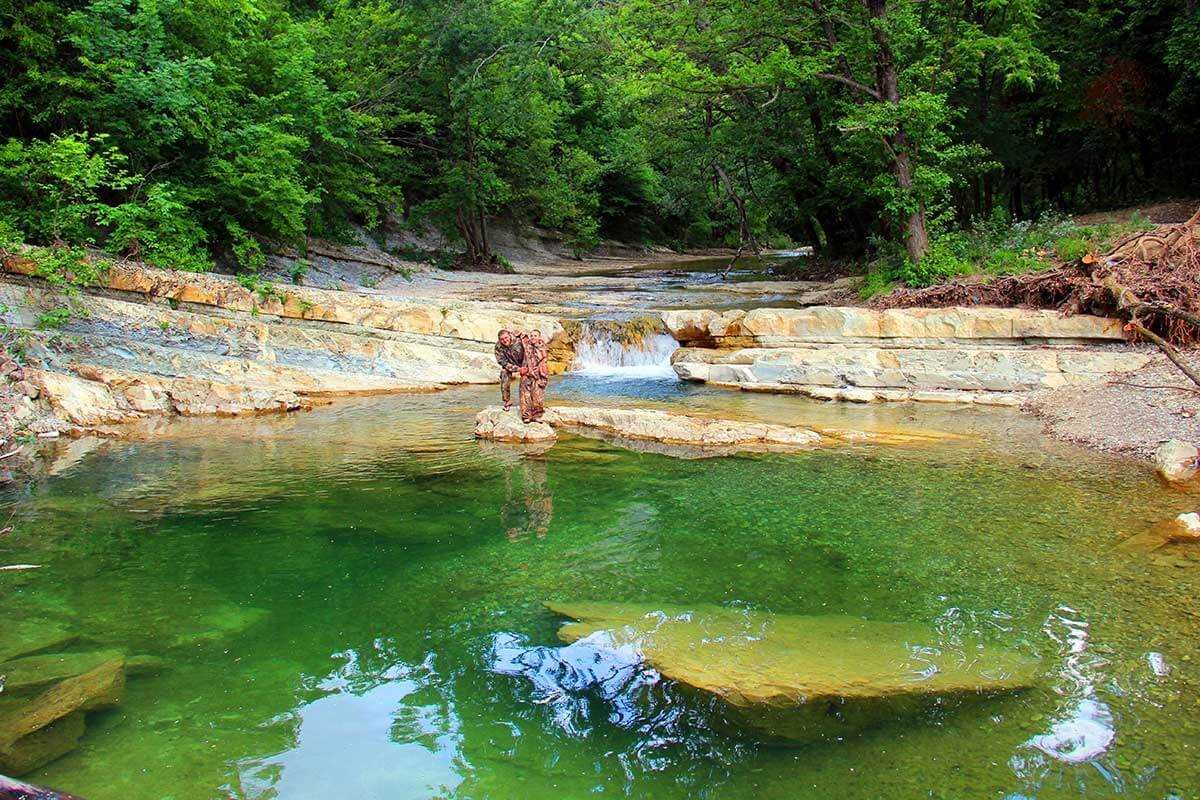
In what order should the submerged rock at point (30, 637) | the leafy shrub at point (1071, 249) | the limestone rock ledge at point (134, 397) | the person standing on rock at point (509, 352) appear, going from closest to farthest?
the submerged rock at point (30, 637) → the person standing on rock at point (509, 352) → the limestone rock ledge at point (134, 397) → the leafy shrub at point (1071, 249)

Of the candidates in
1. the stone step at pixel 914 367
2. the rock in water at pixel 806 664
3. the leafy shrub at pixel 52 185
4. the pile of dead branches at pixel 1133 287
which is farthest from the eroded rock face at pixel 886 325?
the leafy shrub at pixel 52 185

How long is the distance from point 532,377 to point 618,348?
6.10 meters

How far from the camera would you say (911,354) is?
12.1 m

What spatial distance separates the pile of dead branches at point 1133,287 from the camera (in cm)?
1085

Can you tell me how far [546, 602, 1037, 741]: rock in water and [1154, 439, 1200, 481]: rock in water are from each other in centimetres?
416

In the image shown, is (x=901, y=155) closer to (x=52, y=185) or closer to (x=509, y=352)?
(x=509, y=352)

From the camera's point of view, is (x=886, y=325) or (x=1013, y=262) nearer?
(x=886, y=325)

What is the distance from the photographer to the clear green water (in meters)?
3.08

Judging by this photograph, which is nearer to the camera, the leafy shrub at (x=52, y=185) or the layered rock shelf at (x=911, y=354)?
the layered rock shelf at (x=911, y=354)

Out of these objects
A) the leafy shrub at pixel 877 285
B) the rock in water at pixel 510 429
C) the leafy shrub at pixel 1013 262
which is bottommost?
the rock in water at pixel 510 429

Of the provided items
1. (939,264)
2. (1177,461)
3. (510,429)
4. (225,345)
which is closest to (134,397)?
(225,345)

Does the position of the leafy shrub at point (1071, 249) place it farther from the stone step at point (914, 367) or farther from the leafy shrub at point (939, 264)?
the stone step at point (914, 367)

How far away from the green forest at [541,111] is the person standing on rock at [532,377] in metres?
8.44

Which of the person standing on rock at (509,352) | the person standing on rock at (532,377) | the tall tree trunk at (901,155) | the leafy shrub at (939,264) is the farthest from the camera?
the tall tree trunk at (901,155)
